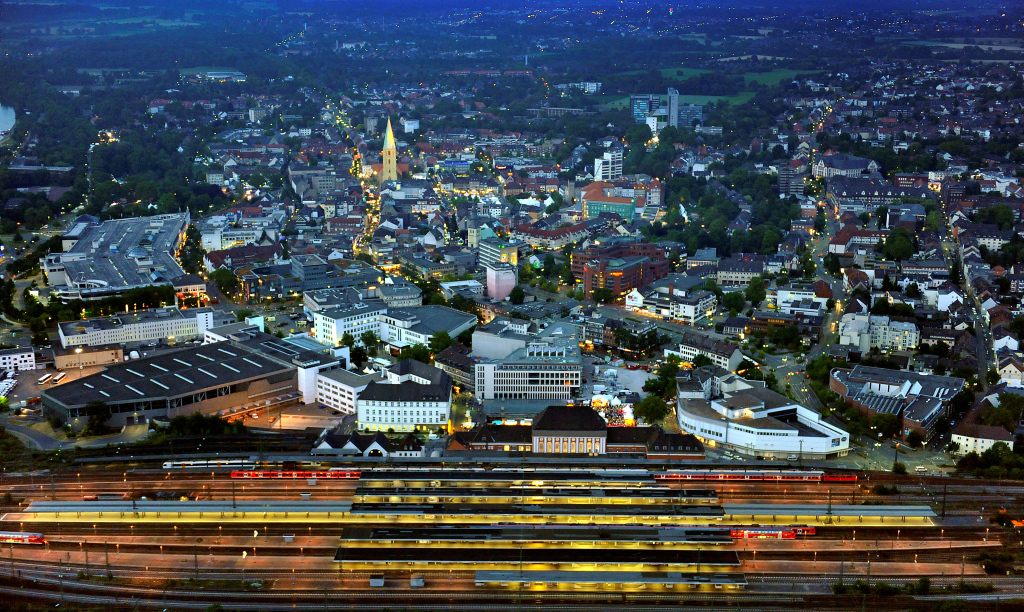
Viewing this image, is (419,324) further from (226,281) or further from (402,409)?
(226,281)

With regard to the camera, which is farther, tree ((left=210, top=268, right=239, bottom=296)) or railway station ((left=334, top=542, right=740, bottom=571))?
tree ((left=210, top=268, right=239, bottom=296))

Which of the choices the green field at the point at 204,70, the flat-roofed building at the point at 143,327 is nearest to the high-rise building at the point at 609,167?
the flat-roofed building at the point at 143,327

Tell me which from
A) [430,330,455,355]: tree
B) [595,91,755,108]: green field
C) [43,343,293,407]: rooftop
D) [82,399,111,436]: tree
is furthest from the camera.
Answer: [595,91,755,108]: green field

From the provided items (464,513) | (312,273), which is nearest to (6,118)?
(312,273)

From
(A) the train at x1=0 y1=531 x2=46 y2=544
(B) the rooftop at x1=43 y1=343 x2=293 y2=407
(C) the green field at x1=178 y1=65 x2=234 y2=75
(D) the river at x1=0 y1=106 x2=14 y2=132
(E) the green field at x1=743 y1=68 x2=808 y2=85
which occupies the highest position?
(C) the green field at x1=178 y1=65 x2=234 y2=75

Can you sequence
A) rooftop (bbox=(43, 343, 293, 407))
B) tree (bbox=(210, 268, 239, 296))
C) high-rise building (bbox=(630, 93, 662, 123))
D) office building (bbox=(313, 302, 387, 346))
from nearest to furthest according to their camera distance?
rooftop (bbox=(43, 343, 293, 407))
office building (bbox=(313, 302, 387, 346))
tree (bbox=(210, 268, 239, 296))
high-rise building (bbox=(630, 93, 662, 123))

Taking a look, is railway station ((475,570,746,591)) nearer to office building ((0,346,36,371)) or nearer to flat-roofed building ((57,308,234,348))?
flat-roofed building ((57,308,234,348))

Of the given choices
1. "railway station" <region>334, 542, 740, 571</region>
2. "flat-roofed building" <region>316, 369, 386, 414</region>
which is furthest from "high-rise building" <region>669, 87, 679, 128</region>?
"railway station" <region>334, 542, 740, 571</region>
